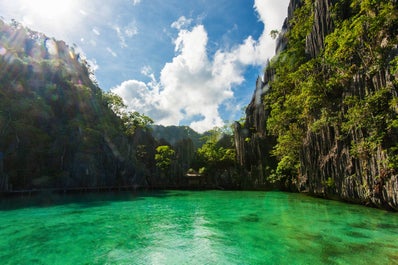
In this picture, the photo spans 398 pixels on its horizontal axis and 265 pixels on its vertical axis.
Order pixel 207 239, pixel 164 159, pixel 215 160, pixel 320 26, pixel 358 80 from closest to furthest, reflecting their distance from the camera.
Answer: pixel 207 239, pixel 358 80, pixel 320 26, pixel 215 160, pixel 164 159

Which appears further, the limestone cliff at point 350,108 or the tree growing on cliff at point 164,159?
the tree growing on cliff at point 164,159

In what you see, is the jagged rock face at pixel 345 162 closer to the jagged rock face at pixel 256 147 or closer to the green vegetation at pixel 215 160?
the jagged rock face at pixel 256 147

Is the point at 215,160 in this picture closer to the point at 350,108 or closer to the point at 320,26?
the point at 320,26

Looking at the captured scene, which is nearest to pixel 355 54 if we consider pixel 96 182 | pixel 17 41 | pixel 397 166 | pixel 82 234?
pixel 397 166

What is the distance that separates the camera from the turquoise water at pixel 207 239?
273 inches

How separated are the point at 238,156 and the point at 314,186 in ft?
54.2

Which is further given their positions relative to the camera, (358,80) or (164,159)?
(164,159)

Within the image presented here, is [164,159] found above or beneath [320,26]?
beneath

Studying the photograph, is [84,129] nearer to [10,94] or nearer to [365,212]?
[10,94]

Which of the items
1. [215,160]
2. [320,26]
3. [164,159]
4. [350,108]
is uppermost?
[320,26]

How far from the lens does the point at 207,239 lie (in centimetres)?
905

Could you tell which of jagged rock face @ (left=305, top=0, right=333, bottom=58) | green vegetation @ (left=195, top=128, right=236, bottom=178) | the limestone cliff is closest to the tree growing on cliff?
green vegetation @ (left=195, top=128, right=236, bottom=178)

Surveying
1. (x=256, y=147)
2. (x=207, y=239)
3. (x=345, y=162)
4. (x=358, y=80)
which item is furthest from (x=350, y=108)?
(x=256, y=147)

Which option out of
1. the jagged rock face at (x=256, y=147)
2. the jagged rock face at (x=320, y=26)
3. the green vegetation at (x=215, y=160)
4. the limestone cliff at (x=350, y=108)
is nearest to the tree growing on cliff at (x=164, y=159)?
the green vegetation at (x=215, y=160)
